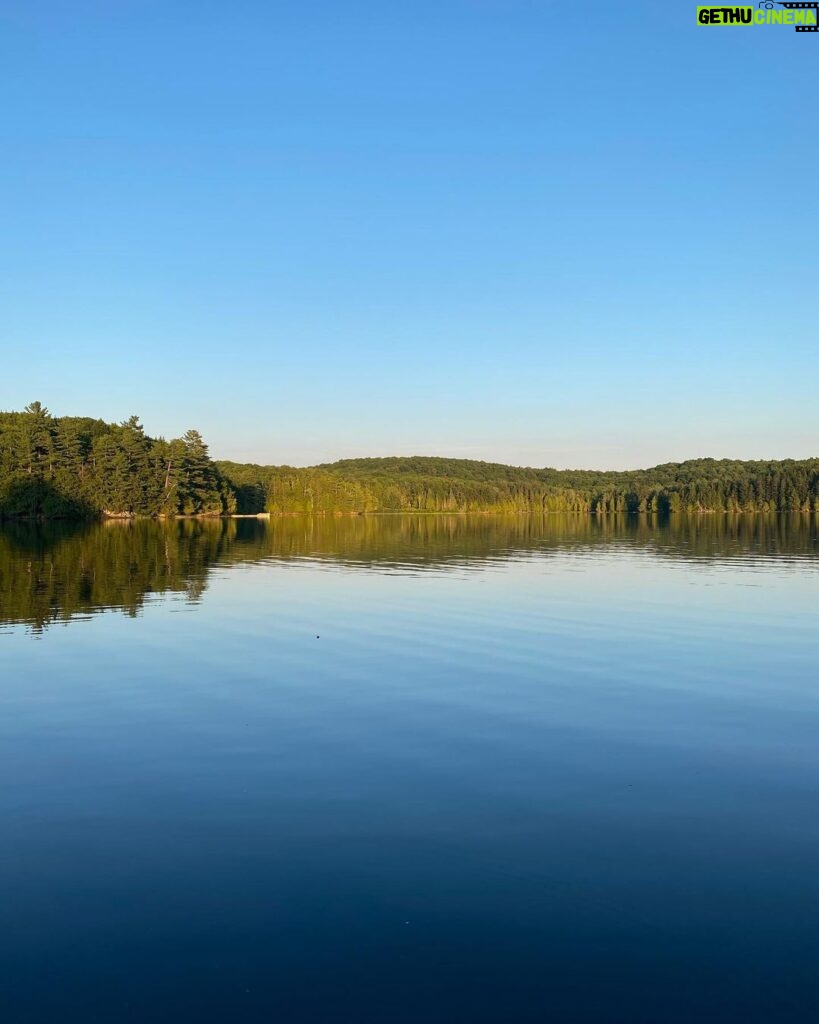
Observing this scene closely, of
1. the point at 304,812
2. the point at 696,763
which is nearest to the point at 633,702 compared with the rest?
the point at 696,763

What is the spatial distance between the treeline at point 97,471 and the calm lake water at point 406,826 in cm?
11703

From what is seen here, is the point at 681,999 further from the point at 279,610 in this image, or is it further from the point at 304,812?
the point at 279,610

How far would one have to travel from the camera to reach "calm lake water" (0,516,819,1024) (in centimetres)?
732

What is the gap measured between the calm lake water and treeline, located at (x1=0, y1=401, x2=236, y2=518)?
11703 centimetres

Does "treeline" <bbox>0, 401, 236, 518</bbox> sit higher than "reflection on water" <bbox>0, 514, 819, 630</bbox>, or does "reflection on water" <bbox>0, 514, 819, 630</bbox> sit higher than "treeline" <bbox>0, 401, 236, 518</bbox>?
"treeline" <bbox>0, 401, 236, 518</bbox>

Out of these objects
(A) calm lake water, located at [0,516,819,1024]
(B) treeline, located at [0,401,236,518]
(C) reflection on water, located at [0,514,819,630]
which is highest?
(B) treeline, located at [0,401,236,518]

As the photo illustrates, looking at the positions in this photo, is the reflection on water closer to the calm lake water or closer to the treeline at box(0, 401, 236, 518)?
the calm lake water

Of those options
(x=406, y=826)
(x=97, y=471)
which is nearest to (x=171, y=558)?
(x=406, y=826)

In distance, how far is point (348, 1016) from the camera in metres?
6.85

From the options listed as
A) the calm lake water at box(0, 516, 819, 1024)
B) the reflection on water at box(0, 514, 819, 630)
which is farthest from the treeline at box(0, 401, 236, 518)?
the calm lake water at box(0, 516, 819, 1024)

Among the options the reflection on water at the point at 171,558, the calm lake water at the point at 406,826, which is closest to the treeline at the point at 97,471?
the reflection on water at the point at 171,558

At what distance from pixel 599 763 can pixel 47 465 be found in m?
138

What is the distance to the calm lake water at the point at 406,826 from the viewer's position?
7.32 m

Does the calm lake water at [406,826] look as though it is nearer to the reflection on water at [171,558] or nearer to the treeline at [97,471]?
the reflection on water at [171,558]
